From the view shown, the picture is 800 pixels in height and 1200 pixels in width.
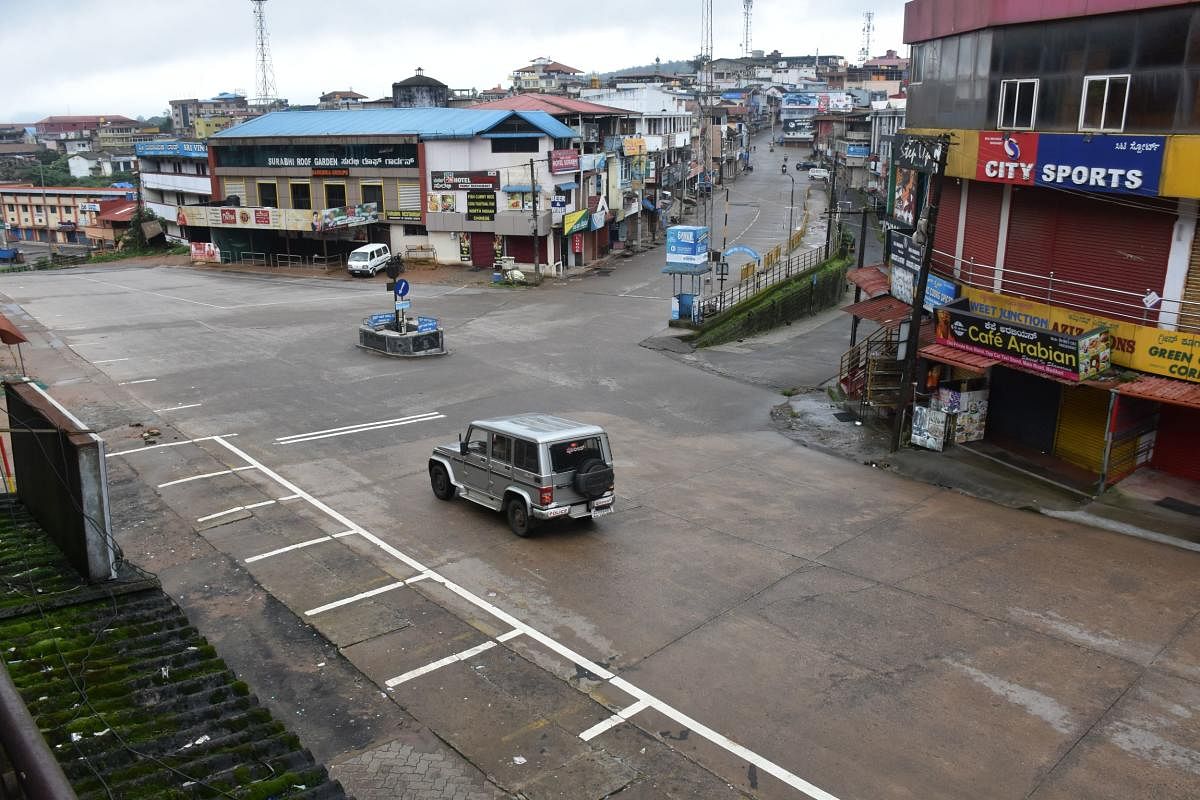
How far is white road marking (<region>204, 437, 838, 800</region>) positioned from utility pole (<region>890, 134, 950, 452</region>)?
40.9 feet

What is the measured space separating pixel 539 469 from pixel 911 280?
12.9 m

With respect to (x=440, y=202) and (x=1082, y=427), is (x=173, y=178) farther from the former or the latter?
(x=1082, y=427)

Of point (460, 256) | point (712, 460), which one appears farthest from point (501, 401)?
point (460, 256)

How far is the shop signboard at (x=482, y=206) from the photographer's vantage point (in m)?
53.0

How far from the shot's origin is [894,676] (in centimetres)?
1222

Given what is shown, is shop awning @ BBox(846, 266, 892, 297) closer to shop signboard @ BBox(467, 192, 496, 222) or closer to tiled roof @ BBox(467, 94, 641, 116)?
shop signboard @ BBox(467, 192, 496, 222)

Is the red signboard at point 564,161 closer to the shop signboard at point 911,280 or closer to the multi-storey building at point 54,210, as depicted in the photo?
the shop signboard at point 911,280

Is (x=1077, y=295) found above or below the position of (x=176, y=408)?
above

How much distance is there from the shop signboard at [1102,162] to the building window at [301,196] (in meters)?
49.3

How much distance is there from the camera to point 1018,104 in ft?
67.4

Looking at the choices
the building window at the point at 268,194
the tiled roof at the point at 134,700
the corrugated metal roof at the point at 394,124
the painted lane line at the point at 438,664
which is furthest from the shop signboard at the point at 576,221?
the tiled roof at the point at 134,700

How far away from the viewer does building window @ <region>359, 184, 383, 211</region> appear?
5689cm

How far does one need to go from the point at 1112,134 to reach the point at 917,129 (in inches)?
299

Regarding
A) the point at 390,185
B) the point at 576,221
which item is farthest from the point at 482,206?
the point at 390,185
